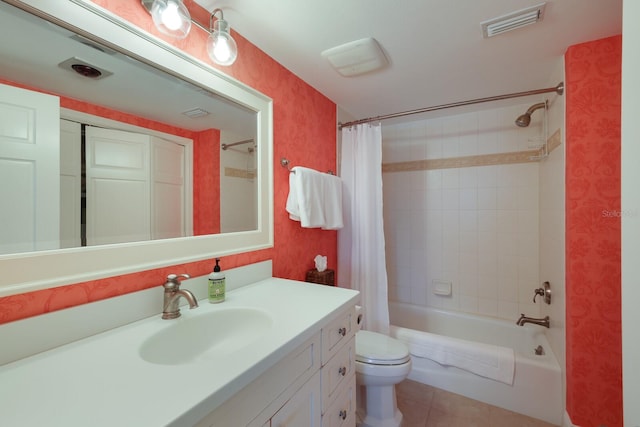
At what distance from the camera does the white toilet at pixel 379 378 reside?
57.1 inches

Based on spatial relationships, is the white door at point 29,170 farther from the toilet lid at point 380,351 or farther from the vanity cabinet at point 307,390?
the toilet lid at point 380,351

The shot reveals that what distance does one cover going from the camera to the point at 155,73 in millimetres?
1021

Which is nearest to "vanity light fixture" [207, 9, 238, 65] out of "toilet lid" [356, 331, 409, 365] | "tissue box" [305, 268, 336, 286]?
"tissue box" [305, 268, 336, 286]

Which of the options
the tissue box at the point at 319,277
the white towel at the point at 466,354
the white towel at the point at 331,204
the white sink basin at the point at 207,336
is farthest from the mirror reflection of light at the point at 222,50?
the white towel at the point at 466,354

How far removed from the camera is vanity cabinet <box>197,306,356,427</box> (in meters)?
0.63

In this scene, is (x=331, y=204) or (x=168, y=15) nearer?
(x=168, y=15)

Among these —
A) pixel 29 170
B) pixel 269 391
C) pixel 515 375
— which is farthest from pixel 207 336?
pixel 515 375

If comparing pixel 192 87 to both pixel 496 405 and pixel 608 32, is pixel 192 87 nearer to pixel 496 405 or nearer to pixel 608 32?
pixel 608 32

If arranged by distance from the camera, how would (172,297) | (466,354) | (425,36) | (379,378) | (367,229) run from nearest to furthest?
(172,297) < (425,36) < (379,378) < (466,354) < (367,229)

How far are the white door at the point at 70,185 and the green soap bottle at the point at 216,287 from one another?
437mm

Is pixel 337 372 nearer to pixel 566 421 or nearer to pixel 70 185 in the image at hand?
pixel 70 185

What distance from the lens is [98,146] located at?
2.94 feet

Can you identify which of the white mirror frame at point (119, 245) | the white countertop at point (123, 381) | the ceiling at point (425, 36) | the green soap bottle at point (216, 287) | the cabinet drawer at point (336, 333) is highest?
the ceiling at point (425, 36)

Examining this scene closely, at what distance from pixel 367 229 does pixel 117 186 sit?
157 cm
